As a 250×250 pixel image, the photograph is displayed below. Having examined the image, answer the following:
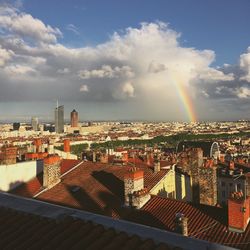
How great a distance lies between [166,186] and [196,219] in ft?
18.4

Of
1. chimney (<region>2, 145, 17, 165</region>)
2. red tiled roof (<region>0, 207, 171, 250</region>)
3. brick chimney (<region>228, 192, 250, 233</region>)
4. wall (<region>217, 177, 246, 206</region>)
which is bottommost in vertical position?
wall (<region>217, 177, 246, 206</region>)

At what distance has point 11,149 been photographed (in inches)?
754

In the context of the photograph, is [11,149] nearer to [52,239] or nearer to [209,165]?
[209,165]

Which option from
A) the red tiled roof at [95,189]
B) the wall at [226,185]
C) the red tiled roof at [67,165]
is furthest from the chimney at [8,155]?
the wall at [226,185]

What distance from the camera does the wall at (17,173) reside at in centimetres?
1808

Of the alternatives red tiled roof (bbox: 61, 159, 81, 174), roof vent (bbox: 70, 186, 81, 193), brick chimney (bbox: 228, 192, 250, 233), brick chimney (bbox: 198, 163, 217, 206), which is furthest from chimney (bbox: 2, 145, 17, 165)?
brick chimney (bbox: 228, 192, 250, 233)

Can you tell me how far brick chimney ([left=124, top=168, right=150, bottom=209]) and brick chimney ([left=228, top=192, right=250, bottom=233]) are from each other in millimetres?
3732

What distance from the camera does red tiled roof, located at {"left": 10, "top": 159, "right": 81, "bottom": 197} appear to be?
17.6 meters

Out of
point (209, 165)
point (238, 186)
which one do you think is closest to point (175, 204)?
point (209, 165)

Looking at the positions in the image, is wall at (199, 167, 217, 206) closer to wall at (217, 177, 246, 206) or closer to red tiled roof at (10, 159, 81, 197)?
red tiled roof at (10, 159, 81, 197)

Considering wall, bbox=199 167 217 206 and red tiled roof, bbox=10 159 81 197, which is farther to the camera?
red tiled roof, bbox=10 159 81 197

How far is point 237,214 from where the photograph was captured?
1131cm

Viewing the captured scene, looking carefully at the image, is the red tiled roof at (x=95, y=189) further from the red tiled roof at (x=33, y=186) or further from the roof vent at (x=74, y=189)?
the red tiled roof at (x=33, y=186)

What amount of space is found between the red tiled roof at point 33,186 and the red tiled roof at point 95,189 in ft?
2.45
